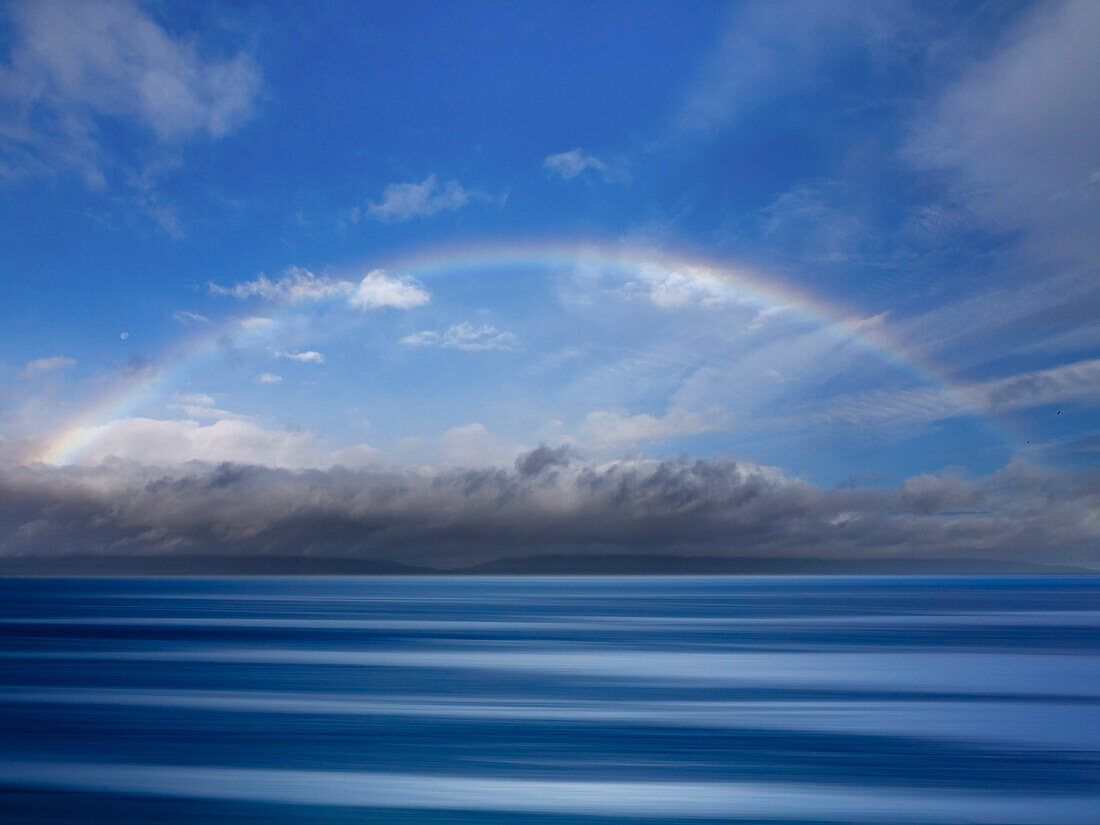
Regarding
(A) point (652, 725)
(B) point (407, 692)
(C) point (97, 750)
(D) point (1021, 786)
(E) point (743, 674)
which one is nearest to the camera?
(D) point (1021, 786)

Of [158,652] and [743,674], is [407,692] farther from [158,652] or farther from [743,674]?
[158,652]

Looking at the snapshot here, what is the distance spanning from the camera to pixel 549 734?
68.1 feet

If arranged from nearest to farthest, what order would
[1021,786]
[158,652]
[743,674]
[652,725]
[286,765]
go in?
[1021,786], [286,765], [652,725], [743,674], [158,652]

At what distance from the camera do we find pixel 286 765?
17.4 meters

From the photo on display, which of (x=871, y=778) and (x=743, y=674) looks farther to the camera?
(x=743, y=674)

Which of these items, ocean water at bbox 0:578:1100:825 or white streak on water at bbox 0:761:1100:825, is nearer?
white streak on water at bbox 0:761:1100:825

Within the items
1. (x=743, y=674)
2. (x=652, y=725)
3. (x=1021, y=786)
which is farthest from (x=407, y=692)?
(x=1021, y=786)

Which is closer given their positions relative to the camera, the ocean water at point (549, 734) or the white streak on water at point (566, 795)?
the white streak on water at point (566, 795)

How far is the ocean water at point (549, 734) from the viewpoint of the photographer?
1448cm

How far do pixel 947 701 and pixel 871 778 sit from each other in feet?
37.3

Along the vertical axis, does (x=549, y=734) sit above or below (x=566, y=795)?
Result: below

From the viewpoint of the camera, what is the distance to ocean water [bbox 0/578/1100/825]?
14.5 m

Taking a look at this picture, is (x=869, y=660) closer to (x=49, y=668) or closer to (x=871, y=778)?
(x=871, y=778)

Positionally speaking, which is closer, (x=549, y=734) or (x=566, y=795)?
(x=566, y=795)
